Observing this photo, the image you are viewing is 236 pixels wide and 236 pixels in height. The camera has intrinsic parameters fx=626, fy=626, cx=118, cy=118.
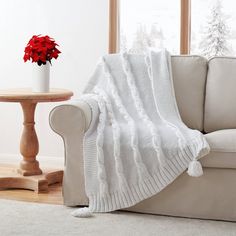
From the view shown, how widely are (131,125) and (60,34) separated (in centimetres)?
146

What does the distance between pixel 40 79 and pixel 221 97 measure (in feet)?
3.96

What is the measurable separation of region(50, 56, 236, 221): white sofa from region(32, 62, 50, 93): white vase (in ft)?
1.93

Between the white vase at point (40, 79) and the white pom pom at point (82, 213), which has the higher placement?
the white vase at point (40, 79)

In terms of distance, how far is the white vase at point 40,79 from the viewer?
420 centimetres

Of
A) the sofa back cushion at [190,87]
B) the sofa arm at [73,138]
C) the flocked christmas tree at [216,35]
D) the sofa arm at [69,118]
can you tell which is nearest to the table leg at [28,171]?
the sofa arm at [73,138]

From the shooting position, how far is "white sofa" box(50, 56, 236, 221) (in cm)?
346

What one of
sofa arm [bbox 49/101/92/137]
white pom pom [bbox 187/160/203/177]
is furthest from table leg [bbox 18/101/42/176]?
white pom pom [bbox 187/160/203/177]

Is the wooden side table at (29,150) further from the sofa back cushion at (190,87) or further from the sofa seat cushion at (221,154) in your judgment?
the sofa seat cushion at (221,154)

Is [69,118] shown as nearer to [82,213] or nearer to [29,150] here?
[82,213]

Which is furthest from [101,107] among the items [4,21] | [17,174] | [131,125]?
[4,21]

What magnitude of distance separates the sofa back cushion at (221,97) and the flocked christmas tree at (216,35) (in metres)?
0.52

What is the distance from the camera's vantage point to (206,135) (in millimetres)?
3617

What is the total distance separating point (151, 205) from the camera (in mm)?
3574

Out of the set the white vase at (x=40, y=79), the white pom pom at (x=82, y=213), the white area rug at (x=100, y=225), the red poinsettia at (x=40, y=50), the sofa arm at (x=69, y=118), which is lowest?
the white area rug at (x=100, y=225)
